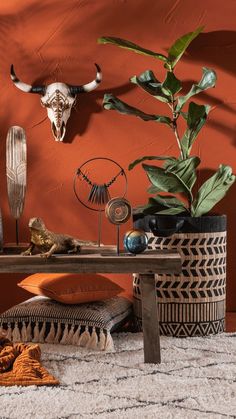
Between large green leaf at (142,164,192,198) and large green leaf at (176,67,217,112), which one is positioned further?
large green leaf at (176,67,217,112)

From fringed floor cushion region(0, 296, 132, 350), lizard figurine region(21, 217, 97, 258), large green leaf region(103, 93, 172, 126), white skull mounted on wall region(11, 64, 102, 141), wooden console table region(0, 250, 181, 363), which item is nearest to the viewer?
wooden console table region(0, 250, 181, 363)

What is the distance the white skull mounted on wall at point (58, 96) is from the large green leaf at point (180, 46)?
18.0 inches

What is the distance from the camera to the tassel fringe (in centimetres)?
261

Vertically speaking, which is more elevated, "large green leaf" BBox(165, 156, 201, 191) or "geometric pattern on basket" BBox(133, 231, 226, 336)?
"large green leaf" BBox(165, 156, 201, 191)

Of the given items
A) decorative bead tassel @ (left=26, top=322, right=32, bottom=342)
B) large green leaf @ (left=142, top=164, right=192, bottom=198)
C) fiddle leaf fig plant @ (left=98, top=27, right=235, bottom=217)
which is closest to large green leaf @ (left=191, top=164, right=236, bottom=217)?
fiddle leaf fig plant @ (left=98, top=27, right=235, bottom=217)

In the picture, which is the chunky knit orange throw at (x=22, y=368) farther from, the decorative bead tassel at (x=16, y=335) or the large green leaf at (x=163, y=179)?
the large green leaf at (x=163, y=179)

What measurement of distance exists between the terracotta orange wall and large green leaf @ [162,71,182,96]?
431 millimetres

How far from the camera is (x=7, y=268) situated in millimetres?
2418

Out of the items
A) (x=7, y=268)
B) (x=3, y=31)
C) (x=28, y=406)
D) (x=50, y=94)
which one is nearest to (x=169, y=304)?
(x=7, y=268)

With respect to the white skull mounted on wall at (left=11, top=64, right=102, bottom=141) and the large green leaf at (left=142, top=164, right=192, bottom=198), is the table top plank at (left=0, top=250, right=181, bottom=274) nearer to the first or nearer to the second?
the large green leaf at (left=142, top=164, right=192, bottom=198)

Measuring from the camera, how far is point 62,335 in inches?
107

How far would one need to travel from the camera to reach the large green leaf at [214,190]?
9.29ft

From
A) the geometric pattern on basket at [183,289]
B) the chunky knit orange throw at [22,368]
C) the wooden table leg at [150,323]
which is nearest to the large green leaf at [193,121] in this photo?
the geometric pattern on basket at [183,289]

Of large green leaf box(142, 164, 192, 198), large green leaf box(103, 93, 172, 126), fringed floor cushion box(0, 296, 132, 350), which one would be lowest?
fringed floor cushion box(0, 296, 132, 350)
